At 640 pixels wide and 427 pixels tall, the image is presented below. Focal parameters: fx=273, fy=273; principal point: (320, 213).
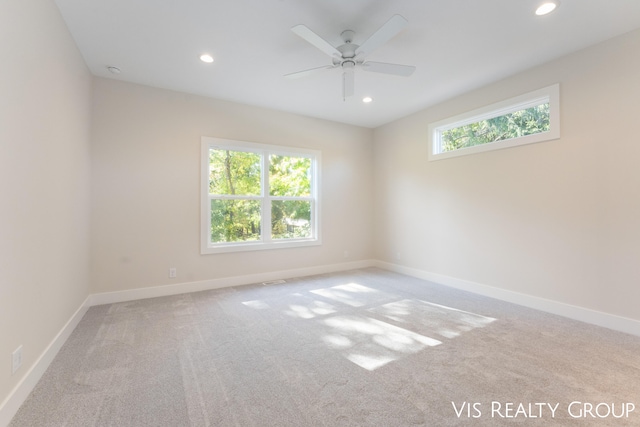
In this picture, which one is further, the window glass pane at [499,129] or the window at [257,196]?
the window at [257,196]

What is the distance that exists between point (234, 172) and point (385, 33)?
299 centimetres

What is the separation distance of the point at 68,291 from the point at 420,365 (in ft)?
10.5

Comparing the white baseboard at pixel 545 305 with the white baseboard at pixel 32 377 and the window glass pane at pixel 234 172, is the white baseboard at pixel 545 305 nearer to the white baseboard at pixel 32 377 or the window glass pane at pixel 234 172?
the window glass pane at pixel 234 172

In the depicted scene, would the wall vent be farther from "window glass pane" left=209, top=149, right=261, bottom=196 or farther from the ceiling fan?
the ceiling fan

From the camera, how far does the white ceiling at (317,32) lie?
7.45ft

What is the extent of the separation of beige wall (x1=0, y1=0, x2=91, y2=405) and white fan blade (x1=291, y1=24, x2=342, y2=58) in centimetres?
170

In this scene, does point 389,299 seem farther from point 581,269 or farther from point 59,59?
point 59,59

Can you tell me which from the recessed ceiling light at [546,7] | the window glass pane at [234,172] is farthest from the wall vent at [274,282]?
the recessed ceiling light at [546,7]

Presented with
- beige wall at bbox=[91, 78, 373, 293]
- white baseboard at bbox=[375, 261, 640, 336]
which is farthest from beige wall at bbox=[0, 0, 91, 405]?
white baseboard at bbox=[375, 261, 640, 336]

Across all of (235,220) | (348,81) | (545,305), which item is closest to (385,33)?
(348,81)

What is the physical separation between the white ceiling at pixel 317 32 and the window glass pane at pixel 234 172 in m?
0.96

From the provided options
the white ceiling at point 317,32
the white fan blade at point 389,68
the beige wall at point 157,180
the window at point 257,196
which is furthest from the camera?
the window at point 257,196

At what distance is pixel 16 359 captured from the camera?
1622 mm

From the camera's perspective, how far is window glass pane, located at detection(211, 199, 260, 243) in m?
4.20
